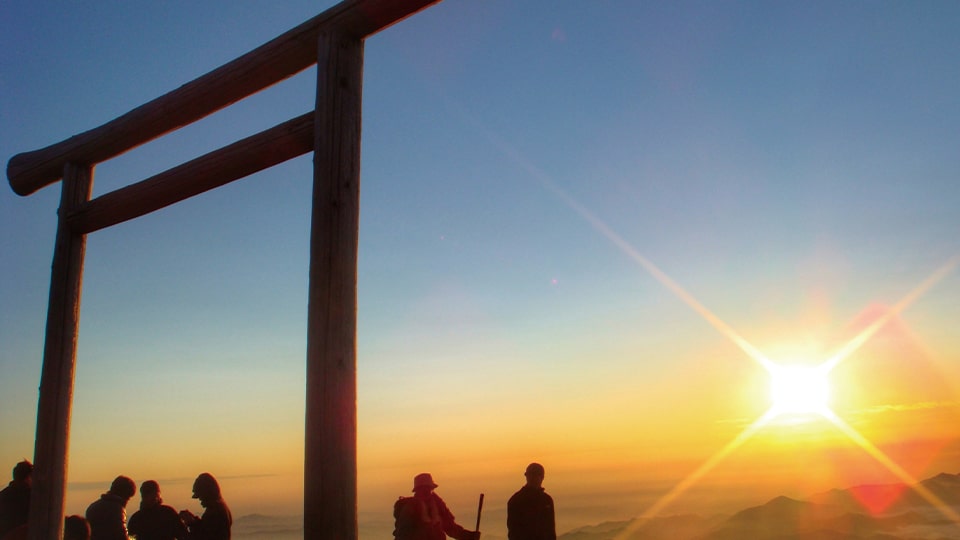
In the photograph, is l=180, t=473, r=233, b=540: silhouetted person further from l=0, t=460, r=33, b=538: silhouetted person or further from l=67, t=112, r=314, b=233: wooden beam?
l=67, t=112, r=314, b=233: wooden beam

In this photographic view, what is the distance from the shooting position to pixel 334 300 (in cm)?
380

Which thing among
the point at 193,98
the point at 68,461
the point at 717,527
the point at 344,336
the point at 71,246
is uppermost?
the point at 193,98

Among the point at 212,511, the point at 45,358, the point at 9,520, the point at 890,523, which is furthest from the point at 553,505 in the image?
the point at 890,523

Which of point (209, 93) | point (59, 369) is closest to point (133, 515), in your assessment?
point (59, 369)

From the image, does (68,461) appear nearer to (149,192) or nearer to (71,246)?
(71,246)

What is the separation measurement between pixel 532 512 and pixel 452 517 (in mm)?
944

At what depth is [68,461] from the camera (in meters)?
5.35

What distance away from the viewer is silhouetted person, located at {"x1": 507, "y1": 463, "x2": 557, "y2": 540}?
7227 mm

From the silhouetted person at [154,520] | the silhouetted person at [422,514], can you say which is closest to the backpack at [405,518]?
the silhouetted person at [422,514]

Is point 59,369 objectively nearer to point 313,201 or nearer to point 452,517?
point 313,201

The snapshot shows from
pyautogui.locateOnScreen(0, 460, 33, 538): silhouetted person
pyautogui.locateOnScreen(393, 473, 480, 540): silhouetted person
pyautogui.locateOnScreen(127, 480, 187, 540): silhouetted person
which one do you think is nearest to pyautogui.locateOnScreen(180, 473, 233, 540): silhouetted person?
pyautogui.locateOnScreen(127, 480, 187, 540): silhouetted person

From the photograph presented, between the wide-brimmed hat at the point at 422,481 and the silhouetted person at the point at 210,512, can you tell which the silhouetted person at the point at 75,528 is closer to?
the silhouetted person at the point at 210,512

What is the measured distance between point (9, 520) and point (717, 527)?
6353 inches

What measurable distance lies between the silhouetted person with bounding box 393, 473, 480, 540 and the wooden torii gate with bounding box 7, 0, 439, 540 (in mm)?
2577
